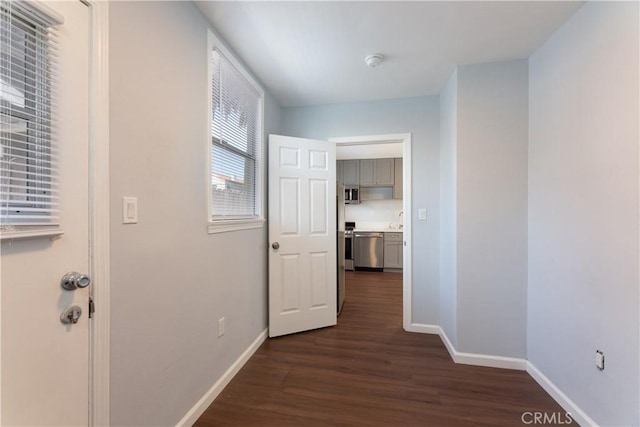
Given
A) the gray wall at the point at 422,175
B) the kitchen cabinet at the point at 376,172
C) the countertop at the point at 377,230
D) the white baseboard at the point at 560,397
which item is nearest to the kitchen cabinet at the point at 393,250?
the countertop at the point at 377,230

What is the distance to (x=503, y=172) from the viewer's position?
2.13 m

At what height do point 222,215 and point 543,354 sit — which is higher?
point 222,215

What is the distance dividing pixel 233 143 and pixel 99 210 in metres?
1.26

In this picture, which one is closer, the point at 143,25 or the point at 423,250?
the point at 143,25

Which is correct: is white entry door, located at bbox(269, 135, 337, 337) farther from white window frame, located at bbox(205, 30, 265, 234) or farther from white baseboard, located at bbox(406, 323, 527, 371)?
white baseboard, located at bbox(406, 323, 527, 371)

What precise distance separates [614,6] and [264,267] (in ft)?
9.58

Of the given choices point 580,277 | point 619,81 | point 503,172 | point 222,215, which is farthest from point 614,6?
point 222,215

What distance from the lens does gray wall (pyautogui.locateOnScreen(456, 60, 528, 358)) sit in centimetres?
211

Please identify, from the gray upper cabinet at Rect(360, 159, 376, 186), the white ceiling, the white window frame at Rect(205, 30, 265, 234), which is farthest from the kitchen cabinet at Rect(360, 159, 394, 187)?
the white window frame at Rect(205, 30, 265, 234)

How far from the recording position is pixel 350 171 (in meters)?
5.96

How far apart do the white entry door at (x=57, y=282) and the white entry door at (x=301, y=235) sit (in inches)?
67.5

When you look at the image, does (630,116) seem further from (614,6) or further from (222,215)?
(222,215)

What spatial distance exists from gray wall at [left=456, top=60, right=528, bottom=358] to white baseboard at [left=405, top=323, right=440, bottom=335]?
54 cm

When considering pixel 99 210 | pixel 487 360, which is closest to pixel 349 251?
A: pixel 487 360
